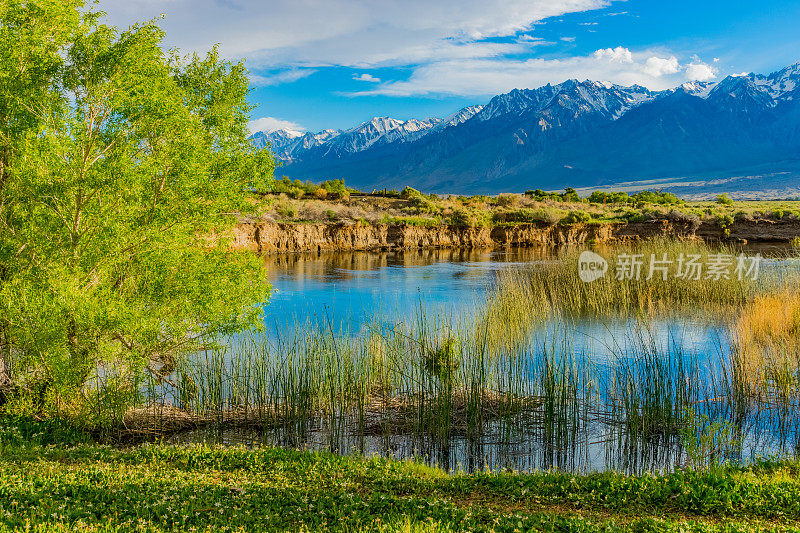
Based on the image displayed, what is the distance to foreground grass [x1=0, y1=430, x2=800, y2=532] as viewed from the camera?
18.8ft

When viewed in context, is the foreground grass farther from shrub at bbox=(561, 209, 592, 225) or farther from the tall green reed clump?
shrub at bbox=(561, 209, 592, 225)

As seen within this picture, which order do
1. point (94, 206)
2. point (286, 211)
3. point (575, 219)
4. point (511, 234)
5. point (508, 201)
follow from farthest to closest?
1. point (508, 201)
2. point (575, 219)
3. point (511, 234)
4. point (286, 211)
5. point (94, 206)

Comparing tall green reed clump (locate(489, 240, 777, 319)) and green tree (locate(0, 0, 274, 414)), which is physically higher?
green tree (locate(0, 0, 274, 414))

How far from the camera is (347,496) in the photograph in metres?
6.53

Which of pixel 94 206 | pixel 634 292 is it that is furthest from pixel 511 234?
pixel 94 206

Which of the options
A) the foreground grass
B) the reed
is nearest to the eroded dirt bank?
the reed

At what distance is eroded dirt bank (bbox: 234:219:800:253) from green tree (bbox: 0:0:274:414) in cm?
3507

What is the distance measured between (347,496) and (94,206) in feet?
21.1

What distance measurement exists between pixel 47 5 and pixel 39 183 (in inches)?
117

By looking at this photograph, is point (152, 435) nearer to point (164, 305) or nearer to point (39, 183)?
point (164, 305)

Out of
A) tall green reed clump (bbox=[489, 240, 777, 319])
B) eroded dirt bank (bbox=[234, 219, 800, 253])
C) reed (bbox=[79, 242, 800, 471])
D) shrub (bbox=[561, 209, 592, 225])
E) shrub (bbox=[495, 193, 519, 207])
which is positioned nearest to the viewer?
reed (bbox=[79, 242, 800, 471])

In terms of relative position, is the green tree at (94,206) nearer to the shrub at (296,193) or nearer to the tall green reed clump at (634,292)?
the tall green reed clump at (634,292)

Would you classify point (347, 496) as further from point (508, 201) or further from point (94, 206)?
point (508, 201)

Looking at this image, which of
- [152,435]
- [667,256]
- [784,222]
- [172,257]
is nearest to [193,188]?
[172,257]
